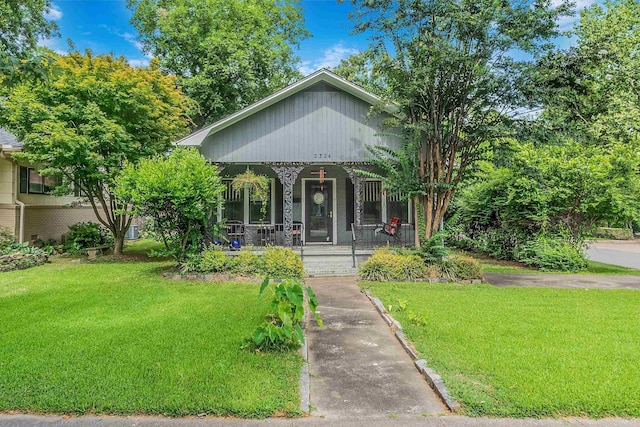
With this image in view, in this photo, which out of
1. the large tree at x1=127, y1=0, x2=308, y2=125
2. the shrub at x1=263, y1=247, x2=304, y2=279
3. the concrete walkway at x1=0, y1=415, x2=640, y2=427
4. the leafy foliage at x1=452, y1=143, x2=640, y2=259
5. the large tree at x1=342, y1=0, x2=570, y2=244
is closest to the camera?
the concrete walkway at x1=0, y1=415, x2=640, y2=427

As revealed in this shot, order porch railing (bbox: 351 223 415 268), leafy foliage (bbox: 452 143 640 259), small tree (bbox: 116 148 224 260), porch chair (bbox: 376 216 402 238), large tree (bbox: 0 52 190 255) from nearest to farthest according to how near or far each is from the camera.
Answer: small tree (bbox: 116 148 224 260) < leafy foliage (bbox: 452 143 640 259) < large tree (bbox: 0 52 190 255) < porch railing (bbox: 351 223 415 268) < porch chair (bbox: 376 216 402 238)

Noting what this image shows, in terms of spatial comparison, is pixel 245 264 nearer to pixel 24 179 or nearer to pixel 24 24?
pixel 24 179

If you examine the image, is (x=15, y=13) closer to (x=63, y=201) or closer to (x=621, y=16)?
(x=63, y=201)

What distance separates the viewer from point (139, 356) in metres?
4.29

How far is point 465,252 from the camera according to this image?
52.0 ft

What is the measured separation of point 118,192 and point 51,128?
4.13 meters

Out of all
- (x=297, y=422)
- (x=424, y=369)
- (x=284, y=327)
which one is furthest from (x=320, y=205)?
(x=297, y=422)

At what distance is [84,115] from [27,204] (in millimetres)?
5842

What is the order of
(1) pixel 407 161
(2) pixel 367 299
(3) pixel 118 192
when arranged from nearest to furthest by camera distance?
(2) pixel 367 299
(3) pixel 118 192
(1) pixel 407 161

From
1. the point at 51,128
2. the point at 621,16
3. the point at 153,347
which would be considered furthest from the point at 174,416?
the point at 621,16

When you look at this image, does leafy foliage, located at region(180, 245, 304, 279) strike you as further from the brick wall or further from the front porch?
the brick wall

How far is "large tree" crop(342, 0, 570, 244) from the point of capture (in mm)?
8961

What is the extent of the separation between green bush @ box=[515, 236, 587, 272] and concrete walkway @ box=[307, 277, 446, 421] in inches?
310

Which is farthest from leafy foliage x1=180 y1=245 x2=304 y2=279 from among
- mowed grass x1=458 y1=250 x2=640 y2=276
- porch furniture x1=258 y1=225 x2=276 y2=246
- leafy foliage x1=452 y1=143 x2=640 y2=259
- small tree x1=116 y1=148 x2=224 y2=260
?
leafy foliage x1=452 y1=143 x2=640 y2=259
